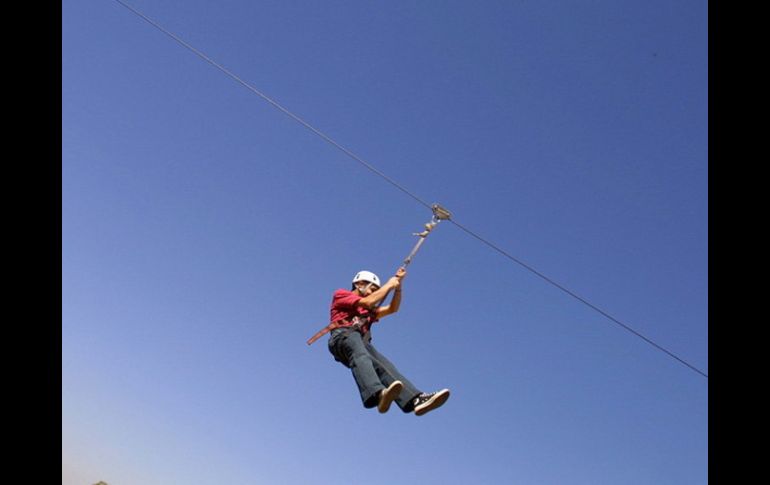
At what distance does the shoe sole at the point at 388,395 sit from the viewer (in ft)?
17.2

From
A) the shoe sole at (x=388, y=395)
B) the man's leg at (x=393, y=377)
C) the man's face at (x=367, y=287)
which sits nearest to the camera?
the shoe sole at (x=388, y=395)

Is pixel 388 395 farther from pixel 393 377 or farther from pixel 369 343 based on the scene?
pixel 369 343

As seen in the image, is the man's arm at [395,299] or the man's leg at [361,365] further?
the man's arm at [395,299]

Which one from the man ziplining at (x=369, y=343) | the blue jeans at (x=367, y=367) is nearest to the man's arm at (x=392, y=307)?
the man ziplining at (x=369, y=343)

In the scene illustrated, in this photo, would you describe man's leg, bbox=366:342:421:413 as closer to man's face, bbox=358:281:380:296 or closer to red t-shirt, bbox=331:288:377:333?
red t-shirt, bbox=331:288:377:333

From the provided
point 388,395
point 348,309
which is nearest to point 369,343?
point 348,309

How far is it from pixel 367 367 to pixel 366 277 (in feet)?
Result: 3.17

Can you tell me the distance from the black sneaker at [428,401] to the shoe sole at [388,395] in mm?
211

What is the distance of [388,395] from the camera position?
17.3 feet

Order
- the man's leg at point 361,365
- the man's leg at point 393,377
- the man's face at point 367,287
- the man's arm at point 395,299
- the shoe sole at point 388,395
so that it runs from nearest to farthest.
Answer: the shoe sole at point 388,395 → the man's leg at point 361,365 → the man's leg at point 393,377 → the man's arm at point 395,299 → the man's face at point 367,287

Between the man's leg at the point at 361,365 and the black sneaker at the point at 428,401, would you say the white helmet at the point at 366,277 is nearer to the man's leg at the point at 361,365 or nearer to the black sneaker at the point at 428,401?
the man's leg at the point at 361,365

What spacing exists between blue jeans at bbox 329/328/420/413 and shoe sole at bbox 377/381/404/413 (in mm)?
65
